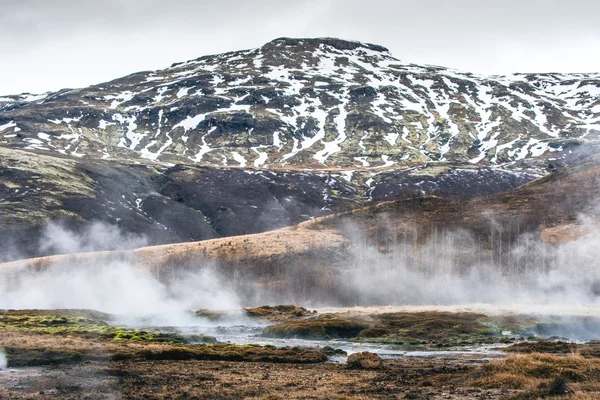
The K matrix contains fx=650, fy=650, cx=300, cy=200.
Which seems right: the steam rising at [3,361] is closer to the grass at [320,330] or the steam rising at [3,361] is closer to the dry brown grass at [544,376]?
the dry brown grass at [544,376]

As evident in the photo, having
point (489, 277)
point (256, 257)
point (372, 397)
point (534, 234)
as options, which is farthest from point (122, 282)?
point (372, 397)

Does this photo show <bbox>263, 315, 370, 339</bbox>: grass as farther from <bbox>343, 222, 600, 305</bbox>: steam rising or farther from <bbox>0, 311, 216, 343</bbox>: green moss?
<bbox>343, 222, 600, 305</bbox>: steam rising

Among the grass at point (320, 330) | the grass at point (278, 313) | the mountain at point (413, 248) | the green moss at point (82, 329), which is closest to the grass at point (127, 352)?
the green moss at point (82, 329)

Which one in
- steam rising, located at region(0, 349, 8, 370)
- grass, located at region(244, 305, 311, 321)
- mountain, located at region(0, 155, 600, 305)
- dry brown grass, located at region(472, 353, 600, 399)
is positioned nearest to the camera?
dry brown grass, located at region(472, 353, 600, 399)

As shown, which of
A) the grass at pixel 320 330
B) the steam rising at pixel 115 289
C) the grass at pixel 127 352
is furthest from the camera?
the steam rising at pixel 115 289

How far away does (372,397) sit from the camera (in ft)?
89.0

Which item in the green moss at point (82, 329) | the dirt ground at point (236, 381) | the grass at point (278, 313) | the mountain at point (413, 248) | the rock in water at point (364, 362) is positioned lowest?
the grass at point (278, 313)

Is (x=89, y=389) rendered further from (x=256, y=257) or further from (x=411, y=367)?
(x=256, y=257)

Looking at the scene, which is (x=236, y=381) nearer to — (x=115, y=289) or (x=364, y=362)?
(x=364, y=362)

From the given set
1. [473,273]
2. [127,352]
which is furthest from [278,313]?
[127,352]

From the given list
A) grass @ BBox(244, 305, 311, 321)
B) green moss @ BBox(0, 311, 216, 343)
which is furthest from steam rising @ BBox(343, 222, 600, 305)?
green moss @ BBox(0, 311, 216, 343)

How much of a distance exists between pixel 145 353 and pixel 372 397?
20589 mm

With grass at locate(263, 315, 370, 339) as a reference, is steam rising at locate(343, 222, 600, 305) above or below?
above

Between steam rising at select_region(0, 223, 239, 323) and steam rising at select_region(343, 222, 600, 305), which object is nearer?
steam rising at select_region(343, 222, 600, 305)
